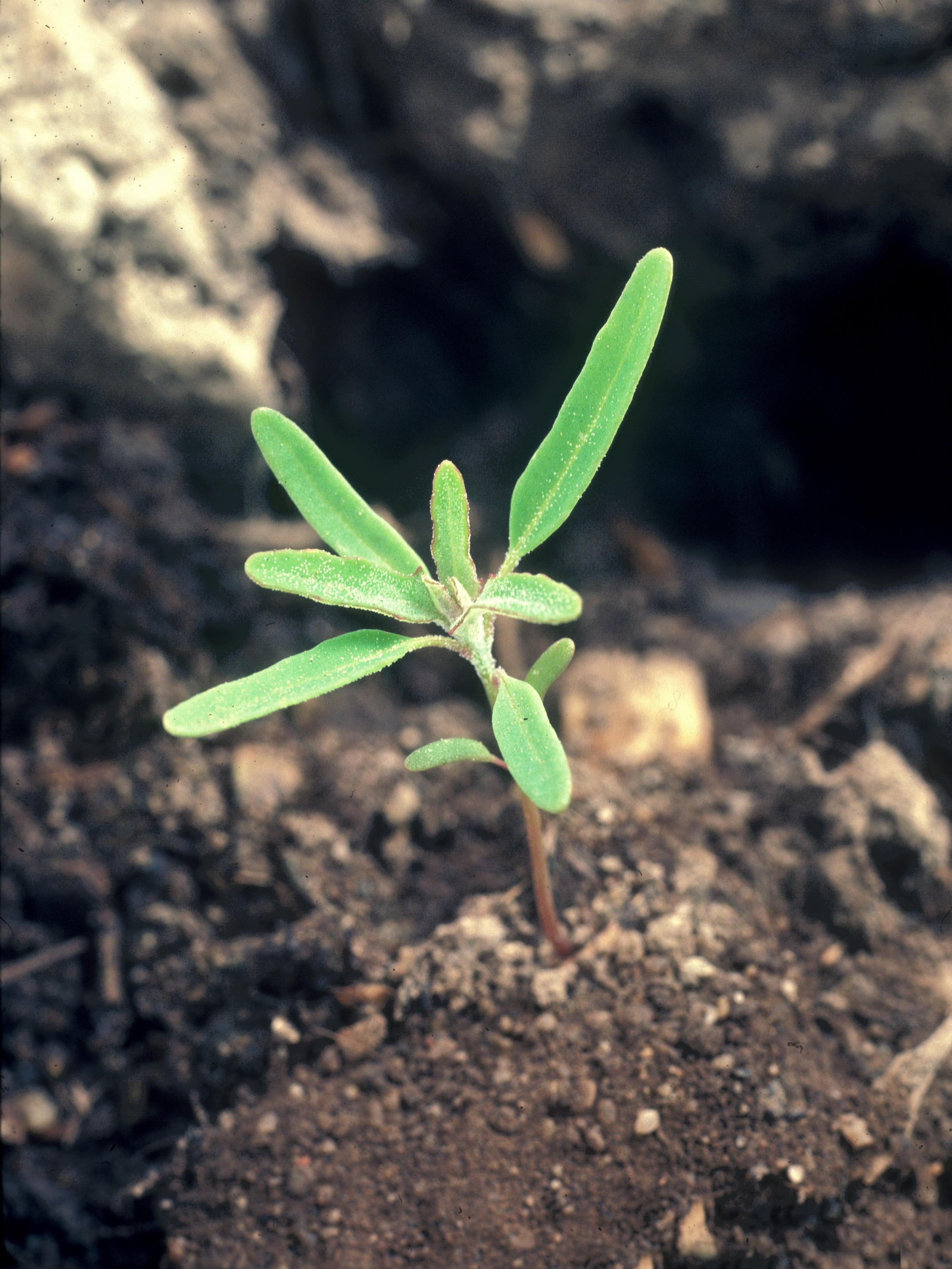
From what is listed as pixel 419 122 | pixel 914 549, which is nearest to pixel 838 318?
pixel 914 549

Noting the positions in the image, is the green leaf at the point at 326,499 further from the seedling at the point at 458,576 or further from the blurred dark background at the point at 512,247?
the blurred dark background at the point at 512,247

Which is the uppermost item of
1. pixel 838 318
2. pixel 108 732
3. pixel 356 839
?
pixel 838 318

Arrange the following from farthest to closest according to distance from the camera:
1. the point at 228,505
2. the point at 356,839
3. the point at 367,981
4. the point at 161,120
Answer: the point at 228,505, the point at 161,120, the point at 356,839, the point at 367,981

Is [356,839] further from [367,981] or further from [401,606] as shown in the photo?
[401,606]

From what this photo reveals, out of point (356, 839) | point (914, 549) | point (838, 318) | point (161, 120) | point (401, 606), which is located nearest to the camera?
point (401, 606)

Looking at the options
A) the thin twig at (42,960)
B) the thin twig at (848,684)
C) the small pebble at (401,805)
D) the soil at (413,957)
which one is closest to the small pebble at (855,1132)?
the soil at (413,957)

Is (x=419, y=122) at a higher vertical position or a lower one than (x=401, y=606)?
higher

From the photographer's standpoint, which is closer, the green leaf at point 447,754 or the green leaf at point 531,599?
the green leaf at point 531,599

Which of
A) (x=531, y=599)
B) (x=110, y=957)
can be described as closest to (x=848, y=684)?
(x=531, y=599)
